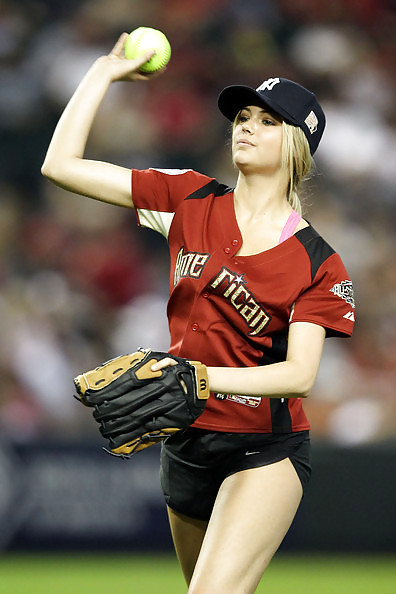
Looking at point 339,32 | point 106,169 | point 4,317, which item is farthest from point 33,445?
point 339,32

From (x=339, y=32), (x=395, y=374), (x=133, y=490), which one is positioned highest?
(x=339, y=32)

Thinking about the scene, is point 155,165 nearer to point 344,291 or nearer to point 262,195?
point 262,195

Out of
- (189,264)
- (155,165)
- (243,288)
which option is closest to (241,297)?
(243,288)

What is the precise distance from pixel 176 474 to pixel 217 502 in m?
0.32

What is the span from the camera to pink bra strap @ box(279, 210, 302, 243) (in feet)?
10.4

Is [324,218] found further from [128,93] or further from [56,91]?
[56,91]

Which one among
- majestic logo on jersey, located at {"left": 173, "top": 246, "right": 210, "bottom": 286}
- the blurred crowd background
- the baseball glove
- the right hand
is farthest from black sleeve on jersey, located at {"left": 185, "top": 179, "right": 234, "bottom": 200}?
the blurred crowd background

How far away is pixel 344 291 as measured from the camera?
10.2 ft

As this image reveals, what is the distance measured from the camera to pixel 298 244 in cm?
314

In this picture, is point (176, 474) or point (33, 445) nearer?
point (176, 474)

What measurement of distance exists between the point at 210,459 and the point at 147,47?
1.52 meters

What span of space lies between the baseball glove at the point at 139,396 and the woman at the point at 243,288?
13.9 inches

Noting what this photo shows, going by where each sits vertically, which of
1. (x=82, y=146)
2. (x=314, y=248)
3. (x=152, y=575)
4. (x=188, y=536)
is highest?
(x=82, y=146)

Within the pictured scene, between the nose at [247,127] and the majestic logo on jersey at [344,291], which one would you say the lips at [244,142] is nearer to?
the nose at [247,127]
